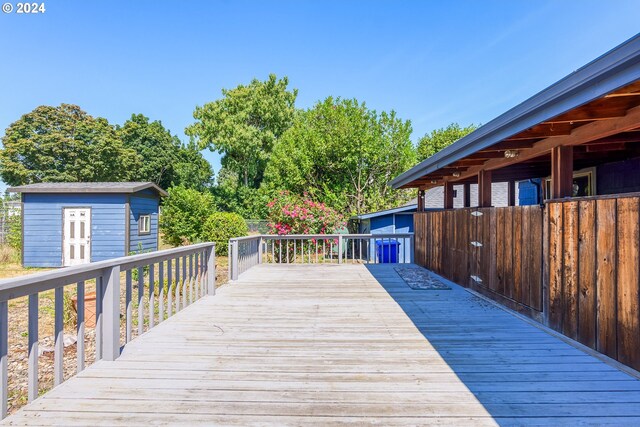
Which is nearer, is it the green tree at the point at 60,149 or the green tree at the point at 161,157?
the green tree at the point at 60,149

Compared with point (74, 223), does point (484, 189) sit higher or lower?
higher

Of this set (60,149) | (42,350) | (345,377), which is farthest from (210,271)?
(60,149)

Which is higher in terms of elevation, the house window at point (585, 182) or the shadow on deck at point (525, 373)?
the house window at point (585, 182)

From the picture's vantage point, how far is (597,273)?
8.73ft

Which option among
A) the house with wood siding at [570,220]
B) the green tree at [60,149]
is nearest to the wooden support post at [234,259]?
the house with wood siding at [570,220]

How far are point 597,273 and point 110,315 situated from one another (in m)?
3.69

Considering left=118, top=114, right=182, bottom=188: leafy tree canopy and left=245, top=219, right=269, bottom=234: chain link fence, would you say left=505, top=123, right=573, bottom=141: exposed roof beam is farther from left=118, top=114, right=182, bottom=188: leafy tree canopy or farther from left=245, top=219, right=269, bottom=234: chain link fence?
left=118, top=114, right=182, bottom=188: leafy tree canopy

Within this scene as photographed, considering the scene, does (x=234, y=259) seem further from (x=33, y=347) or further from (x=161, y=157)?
(x=161, y=157)

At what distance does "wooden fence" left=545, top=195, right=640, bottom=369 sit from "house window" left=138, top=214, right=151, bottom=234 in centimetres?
1159

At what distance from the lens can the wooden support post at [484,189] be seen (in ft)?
16.2

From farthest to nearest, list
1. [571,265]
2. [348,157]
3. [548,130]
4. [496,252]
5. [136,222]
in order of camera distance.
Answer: [348,157] < [136,222] < [496,252] < [548,130] < [571,265]

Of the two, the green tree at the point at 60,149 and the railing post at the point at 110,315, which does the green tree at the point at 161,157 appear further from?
the railing post at the point at 110,315

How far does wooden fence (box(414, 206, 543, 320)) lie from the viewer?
3568mm

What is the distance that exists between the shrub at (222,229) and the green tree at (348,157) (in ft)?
15.1
